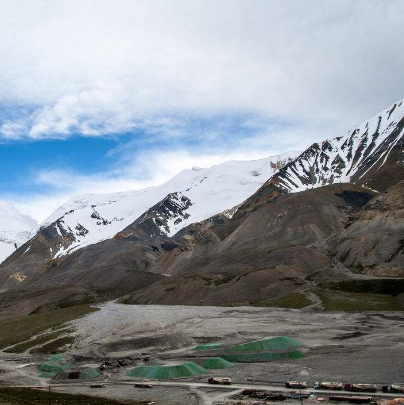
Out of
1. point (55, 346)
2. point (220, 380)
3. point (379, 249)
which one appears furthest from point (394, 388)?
point (379, 249)

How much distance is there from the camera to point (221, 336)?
110812 millimetres

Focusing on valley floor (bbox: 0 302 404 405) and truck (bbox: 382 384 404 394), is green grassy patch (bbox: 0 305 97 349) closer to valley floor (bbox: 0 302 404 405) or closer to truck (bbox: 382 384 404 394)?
valley floor (bbox: 0 302 404 405)

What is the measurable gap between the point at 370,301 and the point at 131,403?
98.8 metres

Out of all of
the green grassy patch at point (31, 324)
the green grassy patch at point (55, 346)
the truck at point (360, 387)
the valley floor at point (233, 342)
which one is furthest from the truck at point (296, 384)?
the green grassy patch at point (31, 324)

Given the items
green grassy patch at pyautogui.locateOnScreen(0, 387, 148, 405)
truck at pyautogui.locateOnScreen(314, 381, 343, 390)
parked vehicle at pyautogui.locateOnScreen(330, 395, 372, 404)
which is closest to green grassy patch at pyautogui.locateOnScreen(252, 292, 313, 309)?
truck at pyautogui.locateOnScreen(314, 381, 343, 390)

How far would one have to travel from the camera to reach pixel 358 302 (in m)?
141

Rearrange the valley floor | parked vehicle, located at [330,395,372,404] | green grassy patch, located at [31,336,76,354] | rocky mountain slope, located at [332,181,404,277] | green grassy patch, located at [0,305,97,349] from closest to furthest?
1. parked vehicle, located at [330,395,372,404]
2. the valley floor
3. green grassy patch, located at [31,336,76,354]
4. green grassy patch, located at [0,305,97,349]
5. rocky mountain slope, located at [332,181,404,277]

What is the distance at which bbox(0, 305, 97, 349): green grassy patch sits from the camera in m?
135

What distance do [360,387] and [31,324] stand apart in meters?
123

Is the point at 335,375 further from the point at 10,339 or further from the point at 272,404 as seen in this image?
the point at 10,339

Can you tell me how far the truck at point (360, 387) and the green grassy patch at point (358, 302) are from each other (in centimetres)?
8024

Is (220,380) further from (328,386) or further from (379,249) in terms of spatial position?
(379,249)

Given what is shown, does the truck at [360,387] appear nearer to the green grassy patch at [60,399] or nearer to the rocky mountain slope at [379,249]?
the green grassy patch at [60,399]

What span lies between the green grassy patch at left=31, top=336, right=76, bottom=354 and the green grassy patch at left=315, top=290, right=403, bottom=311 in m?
68.2
